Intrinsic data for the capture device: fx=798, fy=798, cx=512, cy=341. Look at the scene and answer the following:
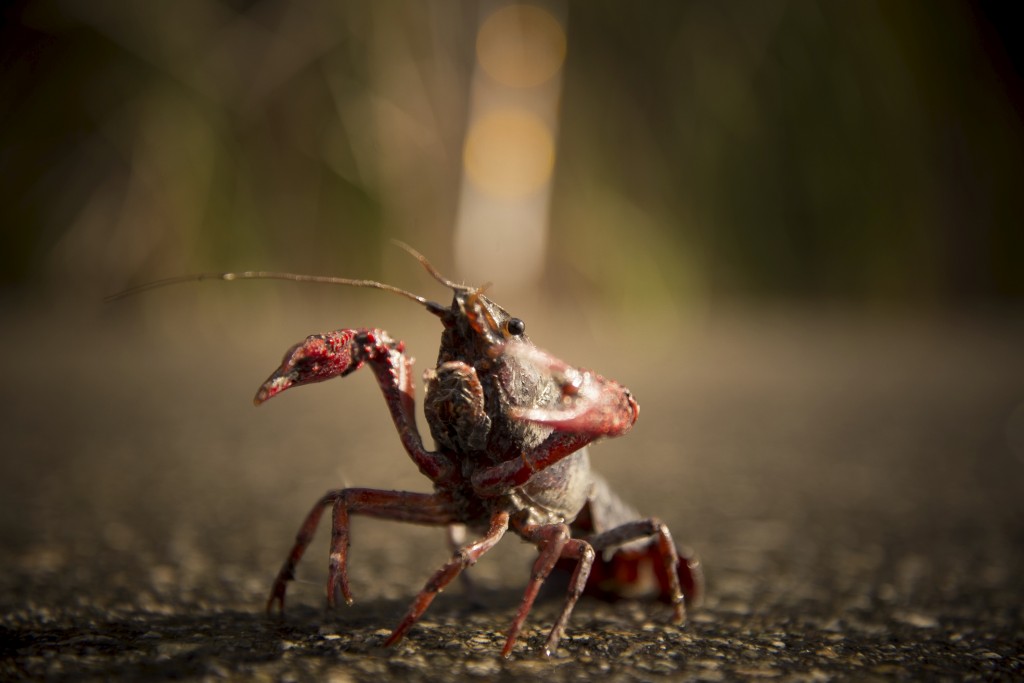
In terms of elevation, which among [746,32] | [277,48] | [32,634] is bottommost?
[32,634]

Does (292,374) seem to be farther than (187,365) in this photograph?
No

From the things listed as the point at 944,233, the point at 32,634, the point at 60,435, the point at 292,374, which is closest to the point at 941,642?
the point at 292,374

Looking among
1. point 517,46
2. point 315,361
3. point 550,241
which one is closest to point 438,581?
point 315,361


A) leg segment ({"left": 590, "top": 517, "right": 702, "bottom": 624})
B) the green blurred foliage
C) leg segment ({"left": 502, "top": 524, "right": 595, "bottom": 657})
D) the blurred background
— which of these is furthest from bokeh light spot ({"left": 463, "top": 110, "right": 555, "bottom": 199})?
leg segment ({"left": 502, "top": 524, "right": 595, "bottom": 657})

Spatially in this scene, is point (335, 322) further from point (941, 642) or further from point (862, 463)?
point (941, 642)

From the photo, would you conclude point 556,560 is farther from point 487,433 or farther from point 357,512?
point 357,512
